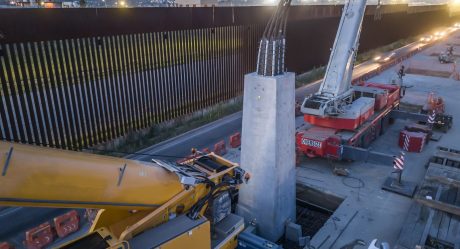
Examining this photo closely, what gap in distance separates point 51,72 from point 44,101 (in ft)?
3.66

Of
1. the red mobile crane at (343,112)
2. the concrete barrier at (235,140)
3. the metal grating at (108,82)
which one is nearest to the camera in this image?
the metal grating at (108,82)

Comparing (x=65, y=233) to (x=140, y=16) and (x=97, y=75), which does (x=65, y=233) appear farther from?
(x=140, y=16)

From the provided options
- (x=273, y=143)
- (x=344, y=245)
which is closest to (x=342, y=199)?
(x=344, y=245)

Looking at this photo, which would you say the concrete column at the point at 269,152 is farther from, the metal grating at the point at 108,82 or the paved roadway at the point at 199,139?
the metal grating at the point at 108,82

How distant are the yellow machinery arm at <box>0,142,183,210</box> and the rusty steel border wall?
866 centimetres

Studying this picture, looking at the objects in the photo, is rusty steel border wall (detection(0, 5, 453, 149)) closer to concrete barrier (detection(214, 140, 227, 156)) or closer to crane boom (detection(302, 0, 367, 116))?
concrete barrier (detection(214, 140, 227, 156))

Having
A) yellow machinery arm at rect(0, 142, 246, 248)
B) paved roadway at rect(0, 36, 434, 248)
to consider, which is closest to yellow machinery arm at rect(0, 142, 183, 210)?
yellow machinery arm at rect(0, 142, 246, 248)

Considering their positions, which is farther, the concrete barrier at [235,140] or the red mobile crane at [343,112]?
the concrete barrier at [235,140]

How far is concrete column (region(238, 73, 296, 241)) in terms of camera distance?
→ 8867 mm

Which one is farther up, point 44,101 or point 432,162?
point 44,101

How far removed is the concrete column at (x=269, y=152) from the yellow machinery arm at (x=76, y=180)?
11.2ft

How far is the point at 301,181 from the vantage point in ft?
41.4

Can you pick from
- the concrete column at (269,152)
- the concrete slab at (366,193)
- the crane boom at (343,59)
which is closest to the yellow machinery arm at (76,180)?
the concrete column at (269,152)

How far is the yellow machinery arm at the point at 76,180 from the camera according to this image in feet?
13.8
